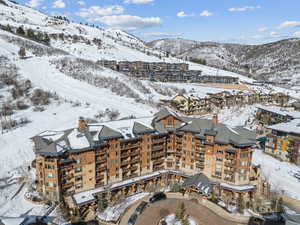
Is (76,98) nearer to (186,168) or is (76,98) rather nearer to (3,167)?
(3,167)

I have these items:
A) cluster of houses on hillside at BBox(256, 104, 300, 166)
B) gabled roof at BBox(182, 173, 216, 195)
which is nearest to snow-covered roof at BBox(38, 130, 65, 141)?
gabled roof at BBox(182, 173, 216, 195)

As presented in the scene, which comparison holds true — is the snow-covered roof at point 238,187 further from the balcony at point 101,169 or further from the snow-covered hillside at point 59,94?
the snow-covered hillside at point 59,94

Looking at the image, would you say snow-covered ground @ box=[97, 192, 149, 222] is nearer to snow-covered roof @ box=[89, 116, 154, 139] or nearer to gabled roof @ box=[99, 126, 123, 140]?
snow-covered roof @ box=[89, 116, 154, 139]

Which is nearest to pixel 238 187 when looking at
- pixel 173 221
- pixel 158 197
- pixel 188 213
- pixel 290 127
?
pixel 188 213

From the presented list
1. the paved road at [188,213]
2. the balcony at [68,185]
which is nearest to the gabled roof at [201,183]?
the paved road at [188,213]

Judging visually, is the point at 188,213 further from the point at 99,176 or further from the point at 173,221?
the point at 99,176
